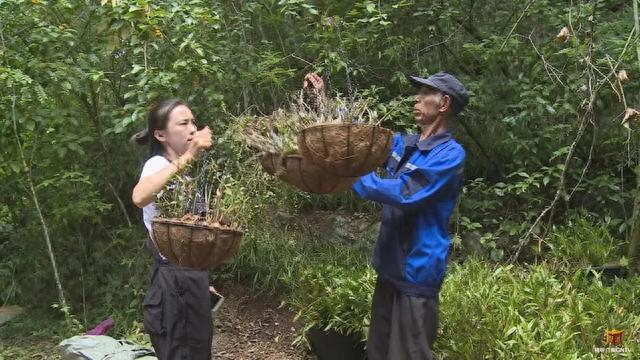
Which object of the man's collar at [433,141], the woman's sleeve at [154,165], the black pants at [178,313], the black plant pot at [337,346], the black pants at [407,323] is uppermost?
the woman's sleeve at [154,165]

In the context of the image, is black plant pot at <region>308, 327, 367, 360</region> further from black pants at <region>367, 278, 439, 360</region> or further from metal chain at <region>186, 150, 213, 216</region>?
metal chain at <region>186, 150, 213, 216</region>

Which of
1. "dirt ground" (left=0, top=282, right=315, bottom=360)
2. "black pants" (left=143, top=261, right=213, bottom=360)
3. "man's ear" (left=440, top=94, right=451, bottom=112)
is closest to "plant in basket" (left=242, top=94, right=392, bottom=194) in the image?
"man's ear" (left=440, top=94, right=451, bottom=112)

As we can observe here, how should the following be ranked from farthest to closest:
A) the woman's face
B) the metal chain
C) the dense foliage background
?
1. the dense foliage background
2. the woman's face
3. the metal chain

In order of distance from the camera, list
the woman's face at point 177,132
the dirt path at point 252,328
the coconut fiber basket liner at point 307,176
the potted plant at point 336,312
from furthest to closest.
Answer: the dirt path at point 252,328 < the potted plant at point 336,312 < the woman's face at point 177,132 < the coconut fiber basket liner at point 307,176

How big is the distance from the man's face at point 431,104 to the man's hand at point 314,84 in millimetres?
405

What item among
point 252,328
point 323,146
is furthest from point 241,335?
point 323,146

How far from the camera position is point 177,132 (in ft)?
8.55

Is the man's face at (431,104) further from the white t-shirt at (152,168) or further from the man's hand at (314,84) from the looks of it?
the white t-shirt at (152,168)

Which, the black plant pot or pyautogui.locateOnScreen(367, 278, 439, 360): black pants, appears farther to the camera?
the black plant pot

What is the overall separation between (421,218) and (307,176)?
551 millimetres

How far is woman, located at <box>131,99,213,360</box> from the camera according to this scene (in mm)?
2518

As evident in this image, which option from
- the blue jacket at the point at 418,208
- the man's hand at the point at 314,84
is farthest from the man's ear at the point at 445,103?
the man's hand at the point at 314,84

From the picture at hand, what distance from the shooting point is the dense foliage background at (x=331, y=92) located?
4.22m

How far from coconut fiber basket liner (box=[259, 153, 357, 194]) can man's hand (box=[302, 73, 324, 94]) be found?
0.37m
